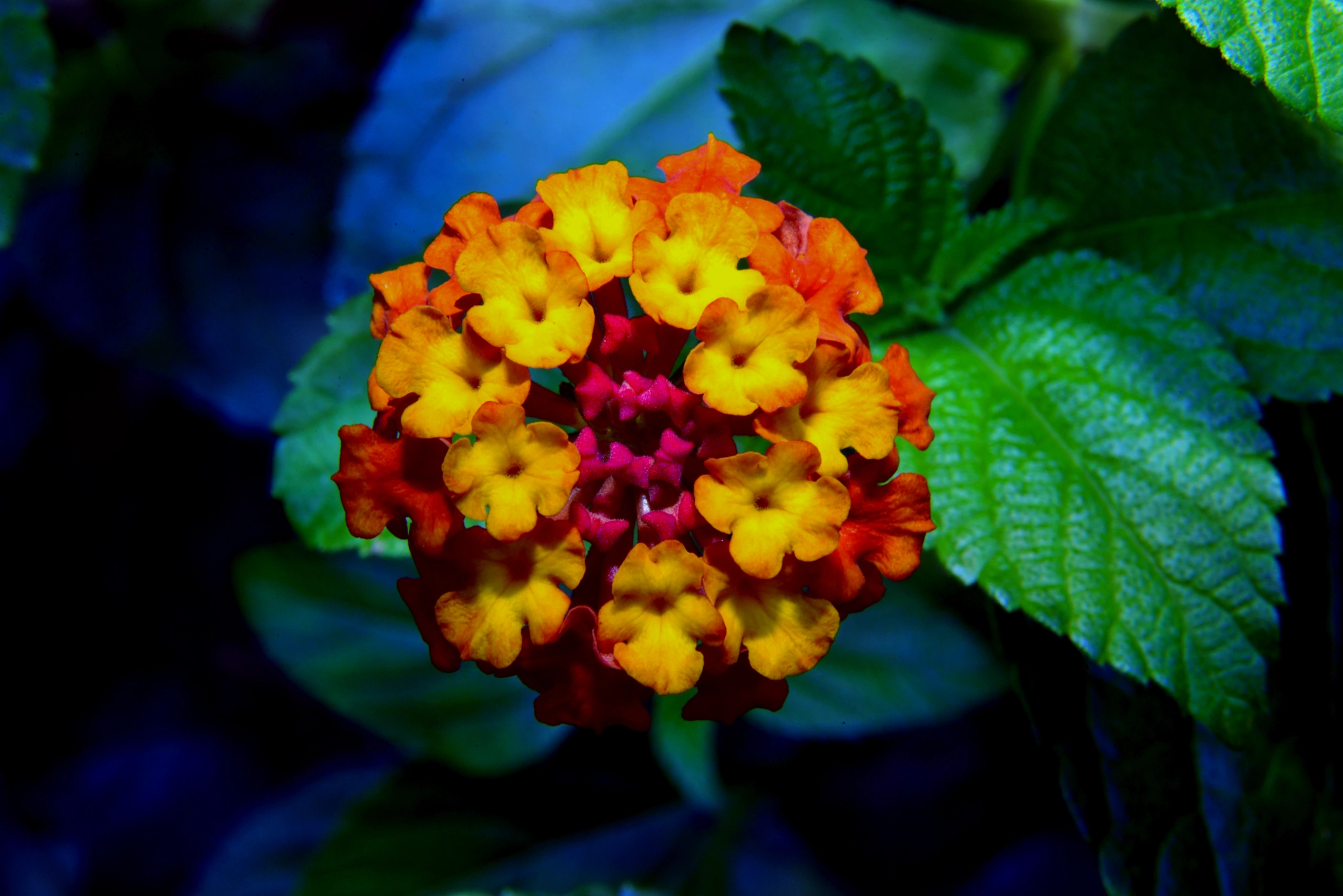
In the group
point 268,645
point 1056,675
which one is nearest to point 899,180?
point 1056,675

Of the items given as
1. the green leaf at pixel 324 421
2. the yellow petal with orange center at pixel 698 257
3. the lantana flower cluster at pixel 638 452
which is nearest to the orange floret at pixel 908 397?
the lantana flower cluster at pixel 638 452

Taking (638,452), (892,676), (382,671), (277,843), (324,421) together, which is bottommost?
(277,843)

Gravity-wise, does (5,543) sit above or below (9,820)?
above

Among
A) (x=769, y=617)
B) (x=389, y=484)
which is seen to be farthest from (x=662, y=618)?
(x=389, y=484)

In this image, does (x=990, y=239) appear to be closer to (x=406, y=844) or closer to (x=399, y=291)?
(x=399, y=291)

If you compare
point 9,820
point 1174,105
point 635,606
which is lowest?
point 9,820

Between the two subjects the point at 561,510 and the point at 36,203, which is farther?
the point at 36,203

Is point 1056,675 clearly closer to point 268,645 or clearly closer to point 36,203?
point 268,645

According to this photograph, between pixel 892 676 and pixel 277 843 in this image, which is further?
pixel 277 843
